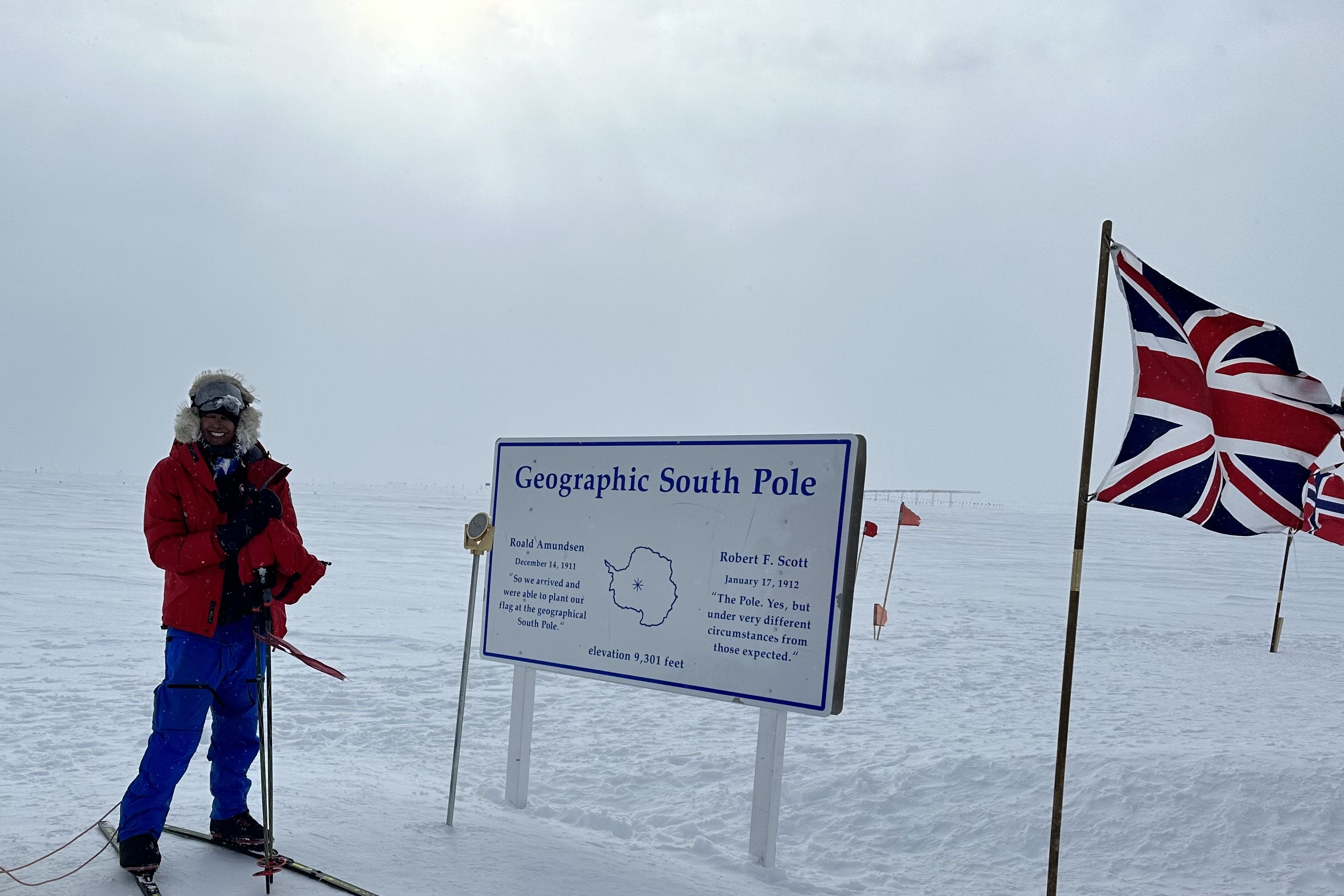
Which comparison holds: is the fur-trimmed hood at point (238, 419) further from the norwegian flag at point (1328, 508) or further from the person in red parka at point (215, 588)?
the norwegian flag at point (1328, 508)

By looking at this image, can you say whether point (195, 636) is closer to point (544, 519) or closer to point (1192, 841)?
point (544, 519)

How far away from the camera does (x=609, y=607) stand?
15.0ft

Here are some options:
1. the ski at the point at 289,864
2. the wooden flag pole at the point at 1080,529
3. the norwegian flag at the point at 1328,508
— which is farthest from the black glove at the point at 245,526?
the norwegian flag at the point at 1328,508

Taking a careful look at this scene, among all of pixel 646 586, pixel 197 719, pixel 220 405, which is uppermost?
pixel 220 405

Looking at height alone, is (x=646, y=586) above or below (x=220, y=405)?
below

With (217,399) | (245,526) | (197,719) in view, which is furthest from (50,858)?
(217,399)

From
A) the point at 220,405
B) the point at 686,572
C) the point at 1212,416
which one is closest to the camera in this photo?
the point at 220,405

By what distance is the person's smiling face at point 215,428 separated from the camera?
3.56m

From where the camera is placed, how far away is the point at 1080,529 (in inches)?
151

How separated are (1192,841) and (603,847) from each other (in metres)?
3.35

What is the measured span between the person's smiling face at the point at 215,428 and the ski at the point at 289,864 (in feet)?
5.09

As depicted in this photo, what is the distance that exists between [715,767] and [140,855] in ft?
12.4

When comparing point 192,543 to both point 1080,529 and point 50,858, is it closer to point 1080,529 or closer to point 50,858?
point 50,858

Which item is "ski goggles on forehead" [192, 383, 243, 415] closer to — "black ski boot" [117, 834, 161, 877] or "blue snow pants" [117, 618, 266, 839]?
"blue snow pants" [117, 618, 266, 839]
